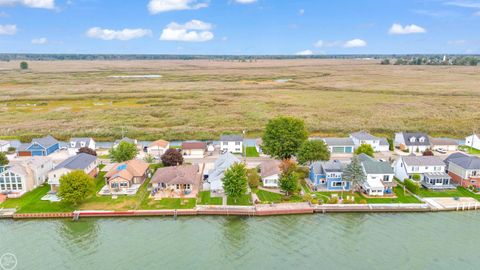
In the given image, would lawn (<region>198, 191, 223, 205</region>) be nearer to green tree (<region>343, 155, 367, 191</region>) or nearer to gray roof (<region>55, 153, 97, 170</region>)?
green tree (<region>343, 155, 367, 191</region>)

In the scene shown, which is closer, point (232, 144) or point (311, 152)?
point (311, 152)

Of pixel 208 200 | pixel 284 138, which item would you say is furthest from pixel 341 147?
pixel 208 200

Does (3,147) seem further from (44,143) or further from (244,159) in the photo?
(244,159)

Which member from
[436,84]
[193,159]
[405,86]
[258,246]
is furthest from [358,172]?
[436,84]

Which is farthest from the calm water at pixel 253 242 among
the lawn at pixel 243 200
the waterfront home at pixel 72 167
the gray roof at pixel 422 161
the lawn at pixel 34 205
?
the gray roof at pixel 422 161

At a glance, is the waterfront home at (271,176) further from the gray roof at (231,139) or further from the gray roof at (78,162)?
the gray roof at (78,162)

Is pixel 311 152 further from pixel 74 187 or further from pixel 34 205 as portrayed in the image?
pixel 34 205
